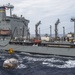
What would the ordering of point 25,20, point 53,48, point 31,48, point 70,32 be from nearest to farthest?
point 53,48, point 31,48, point 70,32, point 25,20

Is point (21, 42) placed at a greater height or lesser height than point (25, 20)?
lesser

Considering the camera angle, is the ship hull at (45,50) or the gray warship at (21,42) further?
the gray warship at (21,42)

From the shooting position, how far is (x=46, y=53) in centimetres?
5250

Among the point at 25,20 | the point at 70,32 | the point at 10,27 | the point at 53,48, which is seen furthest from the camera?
the point at 25,20

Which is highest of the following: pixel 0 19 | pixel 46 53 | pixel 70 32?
pixel 0 19

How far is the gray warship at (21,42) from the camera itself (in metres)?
50.2

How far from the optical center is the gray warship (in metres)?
50.2

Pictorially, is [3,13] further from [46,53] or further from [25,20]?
[46,53]

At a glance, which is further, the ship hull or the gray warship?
the gray warship

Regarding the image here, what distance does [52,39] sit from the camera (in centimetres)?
5800

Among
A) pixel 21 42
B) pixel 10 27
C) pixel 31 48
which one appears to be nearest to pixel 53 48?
pixel 31 48

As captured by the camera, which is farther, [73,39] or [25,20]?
[25,20]

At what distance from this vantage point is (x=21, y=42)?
58.4 m

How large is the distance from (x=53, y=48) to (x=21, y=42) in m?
10.6
